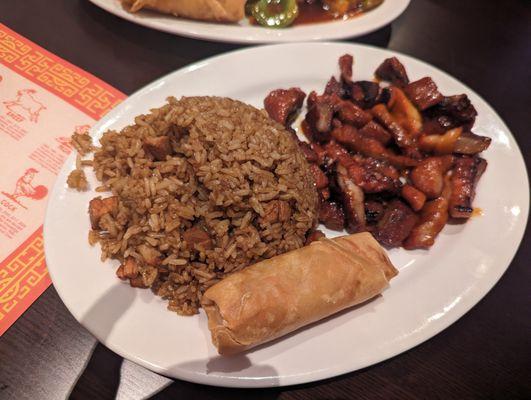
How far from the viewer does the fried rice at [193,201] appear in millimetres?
2246

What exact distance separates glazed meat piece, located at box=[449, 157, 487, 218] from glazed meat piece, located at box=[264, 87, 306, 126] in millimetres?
1201

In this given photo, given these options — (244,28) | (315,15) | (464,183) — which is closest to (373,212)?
(464,183)

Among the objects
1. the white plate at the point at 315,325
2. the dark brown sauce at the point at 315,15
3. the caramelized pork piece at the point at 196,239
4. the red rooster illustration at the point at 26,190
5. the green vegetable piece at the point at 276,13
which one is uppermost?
the green vegetable piece at the point at 276,13

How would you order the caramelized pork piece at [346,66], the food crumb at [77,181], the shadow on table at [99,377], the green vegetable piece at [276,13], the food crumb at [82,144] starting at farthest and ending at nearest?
the green vegetable piece at [276,13] → the caramelized pork piece at [346,66] → the food crumb at [82,144] → the food crumb at [77,181] → the shadow on table at [99,377]

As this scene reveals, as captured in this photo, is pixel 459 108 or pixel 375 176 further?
pixel 459 108

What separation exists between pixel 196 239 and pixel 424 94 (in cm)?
194

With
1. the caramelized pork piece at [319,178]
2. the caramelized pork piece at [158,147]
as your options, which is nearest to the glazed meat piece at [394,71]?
the caramelized pork piece at [319,178]

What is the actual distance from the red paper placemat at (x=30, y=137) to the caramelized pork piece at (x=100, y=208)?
1.61ft

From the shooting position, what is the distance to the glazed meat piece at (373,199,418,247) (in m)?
2.59

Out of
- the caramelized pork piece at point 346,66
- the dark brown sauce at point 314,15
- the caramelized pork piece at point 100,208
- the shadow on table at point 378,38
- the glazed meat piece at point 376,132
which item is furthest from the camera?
the shadow on table at point 378,38

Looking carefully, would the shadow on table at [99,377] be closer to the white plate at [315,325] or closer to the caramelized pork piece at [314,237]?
the white plate at [315,325]

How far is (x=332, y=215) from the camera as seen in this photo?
8.82 ft

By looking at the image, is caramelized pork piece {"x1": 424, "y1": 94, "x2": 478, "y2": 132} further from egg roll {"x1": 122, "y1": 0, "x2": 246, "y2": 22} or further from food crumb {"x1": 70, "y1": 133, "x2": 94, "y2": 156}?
food crumb {"x1": 70, "y1": 133, "x2": 94, "y2": 156}

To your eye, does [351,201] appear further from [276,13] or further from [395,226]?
[276,13]
